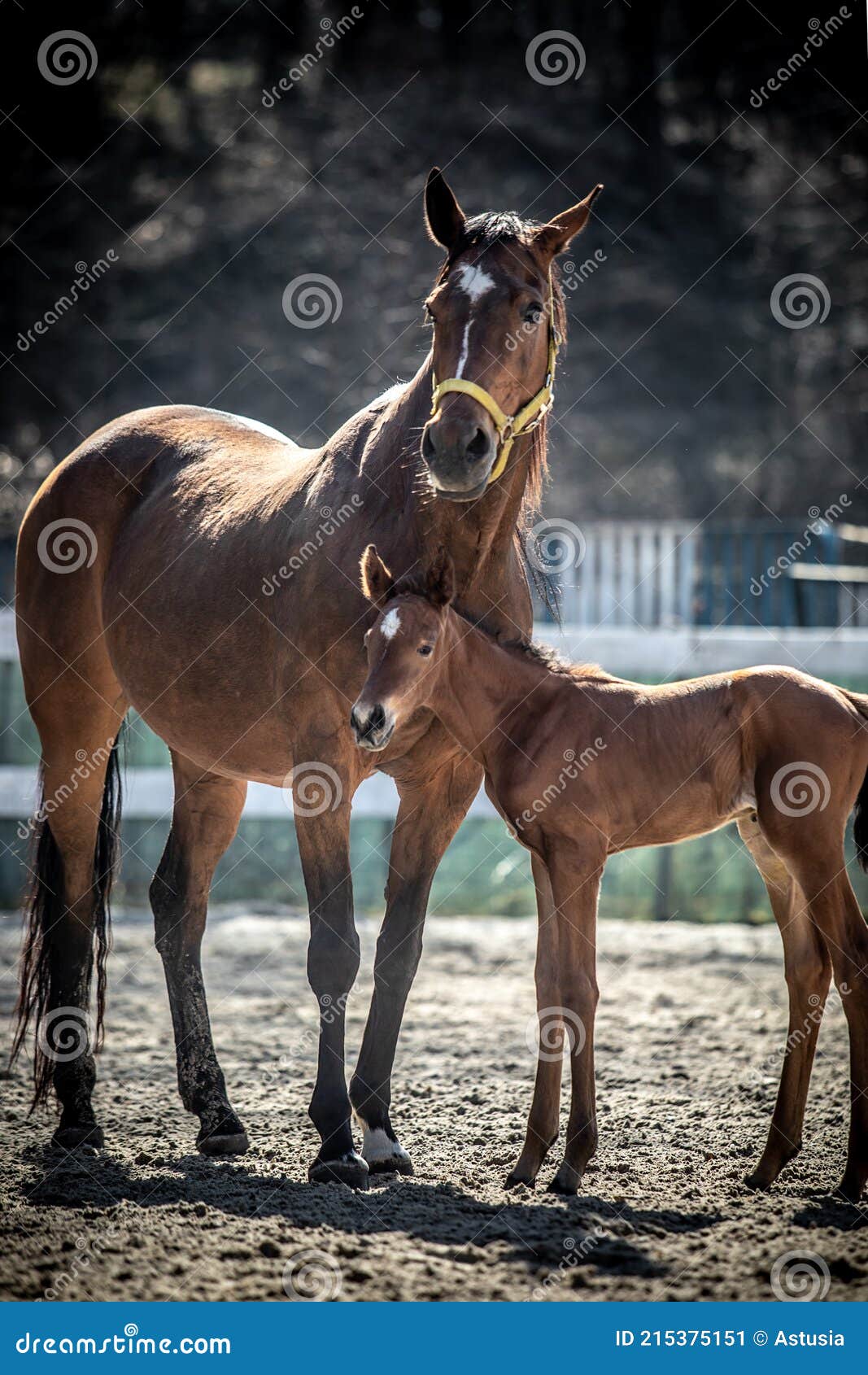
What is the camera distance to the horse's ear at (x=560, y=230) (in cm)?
425

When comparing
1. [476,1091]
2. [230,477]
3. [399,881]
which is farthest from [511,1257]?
[230,477]

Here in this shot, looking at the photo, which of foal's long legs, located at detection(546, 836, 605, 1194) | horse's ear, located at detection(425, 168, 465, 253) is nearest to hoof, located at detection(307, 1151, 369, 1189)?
foal's long legs, located at detection(546, 836, 605, 1194)

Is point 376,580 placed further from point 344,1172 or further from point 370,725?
point 344,1172

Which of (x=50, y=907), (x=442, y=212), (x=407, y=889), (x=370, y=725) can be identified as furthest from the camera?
(x=50, y=907)

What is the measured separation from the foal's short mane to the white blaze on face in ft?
0.31

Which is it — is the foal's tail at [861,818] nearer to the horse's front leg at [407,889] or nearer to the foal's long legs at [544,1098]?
the foal's long legs at [544,1098]

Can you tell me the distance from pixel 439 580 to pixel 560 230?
4.33ft

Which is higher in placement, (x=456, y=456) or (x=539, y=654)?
(x=456, y=456)

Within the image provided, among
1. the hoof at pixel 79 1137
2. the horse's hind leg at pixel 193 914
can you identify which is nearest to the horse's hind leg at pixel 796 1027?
the horse's hind leg at pixel 193 914

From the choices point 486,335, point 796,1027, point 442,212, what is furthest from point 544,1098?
point 442,212

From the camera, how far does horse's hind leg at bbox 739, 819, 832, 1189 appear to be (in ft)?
13.4

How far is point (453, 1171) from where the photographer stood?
4320 millimetres

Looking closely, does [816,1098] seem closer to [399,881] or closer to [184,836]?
[399,881]

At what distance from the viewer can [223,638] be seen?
489cm
